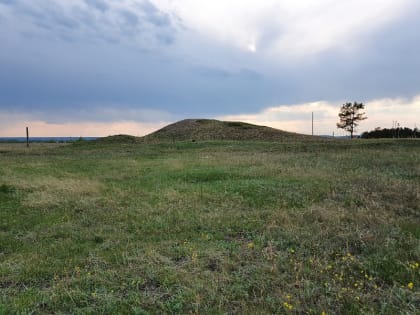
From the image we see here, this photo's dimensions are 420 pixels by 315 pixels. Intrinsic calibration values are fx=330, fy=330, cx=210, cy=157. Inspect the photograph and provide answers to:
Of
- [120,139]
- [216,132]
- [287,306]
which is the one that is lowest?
[287,306]

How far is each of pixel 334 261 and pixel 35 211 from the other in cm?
732

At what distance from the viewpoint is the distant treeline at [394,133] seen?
57594 mm

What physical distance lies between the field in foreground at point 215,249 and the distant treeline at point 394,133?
55.2 meters

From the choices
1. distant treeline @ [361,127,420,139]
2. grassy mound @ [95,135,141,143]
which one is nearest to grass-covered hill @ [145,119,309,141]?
grassy mound @ [95,135,141,143]

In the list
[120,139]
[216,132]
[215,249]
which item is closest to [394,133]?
[216,132]

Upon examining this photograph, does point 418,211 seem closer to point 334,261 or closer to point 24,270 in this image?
point 334,261

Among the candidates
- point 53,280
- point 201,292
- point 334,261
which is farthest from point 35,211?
point 334,261

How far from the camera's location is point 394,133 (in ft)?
197

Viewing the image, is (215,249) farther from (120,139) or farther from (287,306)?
(120,139)

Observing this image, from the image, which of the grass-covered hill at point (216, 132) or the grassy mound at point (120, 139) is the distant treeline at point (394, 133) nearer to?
the grass-covered hill at point (216, 132)

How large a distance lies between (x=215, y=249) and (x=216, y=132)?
4203 cm

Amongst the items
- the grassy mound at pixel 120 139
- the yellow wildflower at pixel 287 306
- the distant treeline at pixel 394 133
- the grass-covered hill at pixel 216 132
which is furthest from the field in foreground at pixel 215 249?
the distant treeline at pixel 394 133

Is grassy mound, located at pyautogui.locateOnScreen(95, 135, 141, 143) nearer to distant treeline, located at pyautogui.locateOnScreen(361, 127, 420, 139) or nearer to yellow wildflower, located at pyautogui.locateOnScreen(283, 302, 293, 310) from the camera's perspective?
yellow wildflower, located at pyautogui.locateOnScreen(283, 302, 293, 310)

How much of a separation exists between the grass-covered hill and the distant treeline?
2409cm
